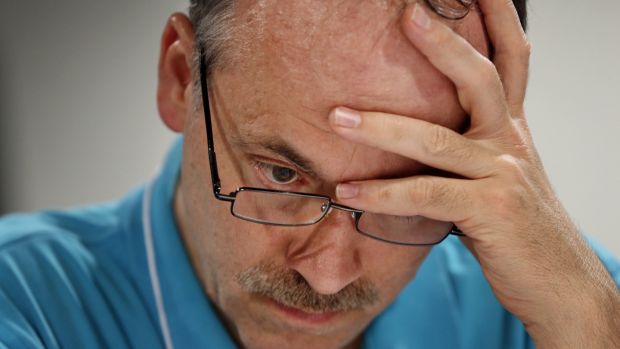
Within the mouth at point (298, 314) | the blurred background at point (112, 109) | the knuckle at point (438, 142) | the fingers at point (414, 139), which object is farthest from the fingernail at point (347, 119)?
the blurred background at point (112, 109)

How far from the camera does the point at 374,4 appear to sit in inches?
47.3

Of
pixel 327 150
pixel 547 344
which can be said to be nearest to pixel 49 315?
pixel 327 150

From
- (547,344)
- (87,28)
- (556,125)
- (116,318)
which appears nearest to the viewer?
(547,344)

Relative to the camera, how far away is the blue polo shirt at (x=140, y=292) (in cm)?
147

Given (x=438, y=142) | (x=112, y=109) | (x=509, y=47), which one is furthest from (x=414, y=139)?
(x=112, y=109)

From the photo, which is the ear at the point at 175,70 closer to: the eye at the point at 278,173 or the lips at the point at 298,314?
the eye at the point at 278,173

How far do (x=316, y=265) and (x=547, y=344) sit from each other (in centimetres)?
45

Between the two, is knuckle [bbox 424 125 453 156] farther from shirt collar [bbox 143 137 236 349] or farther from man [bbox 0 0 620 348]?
shirt collar [bbox 143 137 236 349]

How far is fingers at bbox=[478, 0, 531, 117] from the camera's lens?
131 cm

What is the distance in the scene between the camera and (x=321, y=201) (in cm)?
126

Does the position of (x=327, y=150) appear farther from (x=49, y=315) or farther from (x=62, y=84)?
(x=62, y=84)

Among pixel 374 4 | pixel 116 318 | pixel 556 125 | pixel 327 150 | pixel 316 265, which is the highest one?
pixel 374 4

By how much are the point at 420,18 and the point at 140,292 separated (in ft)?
2.51

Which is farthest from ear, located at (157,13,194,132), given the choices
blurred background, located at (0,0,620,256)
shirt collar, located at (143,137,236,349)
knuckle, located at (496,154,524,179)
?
blurred background, located at (0,0,620,256)
